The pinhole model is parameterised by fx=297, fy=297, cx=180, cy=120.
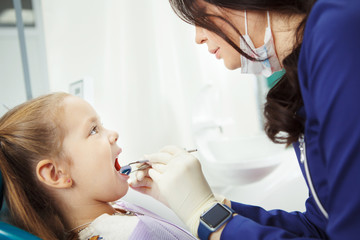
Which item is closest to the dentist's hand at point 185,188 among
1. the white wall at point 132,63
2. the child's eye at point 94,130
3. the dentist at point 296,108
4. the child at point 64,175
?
the dentist at point 296,108

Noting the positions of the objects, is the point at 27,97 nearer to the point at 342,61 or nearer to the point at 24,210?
the point at 24,210

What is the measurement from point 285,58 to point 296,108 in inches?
5.2

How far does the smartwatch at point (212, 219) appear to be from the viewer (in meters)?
0.74

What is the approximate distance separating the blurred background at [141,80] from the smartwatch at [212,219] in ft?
1.56

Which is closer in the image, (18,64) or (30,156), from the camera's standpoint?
(30,156)

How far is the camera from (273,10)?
2.51 feet

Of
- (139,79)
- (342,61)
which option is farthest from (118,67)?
(342,61)

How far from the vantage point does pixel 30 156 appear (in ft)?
2.94

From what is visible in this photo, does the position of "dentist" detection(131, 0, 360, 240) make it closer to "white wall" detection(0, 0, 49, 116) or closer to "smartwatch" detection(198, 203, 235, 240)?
"smartwatch" detection(198, 203, 235, 240)

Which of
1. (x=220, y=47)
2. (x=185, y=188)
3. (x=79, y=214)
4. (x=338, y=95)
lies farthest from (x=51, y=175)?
(x=338, y=95)

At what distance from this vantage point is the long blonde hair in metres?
0.84

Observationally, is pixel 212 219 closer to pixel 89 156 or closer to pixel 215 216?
pixel 215 216

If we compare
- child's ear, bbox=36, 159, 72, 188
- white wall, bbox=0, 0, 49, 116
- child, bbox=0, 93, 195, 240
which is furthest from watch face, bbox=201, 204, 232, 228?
white wall, bbox=0, 0, 49, 116

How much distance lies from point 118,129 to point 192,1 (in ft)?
2.94
